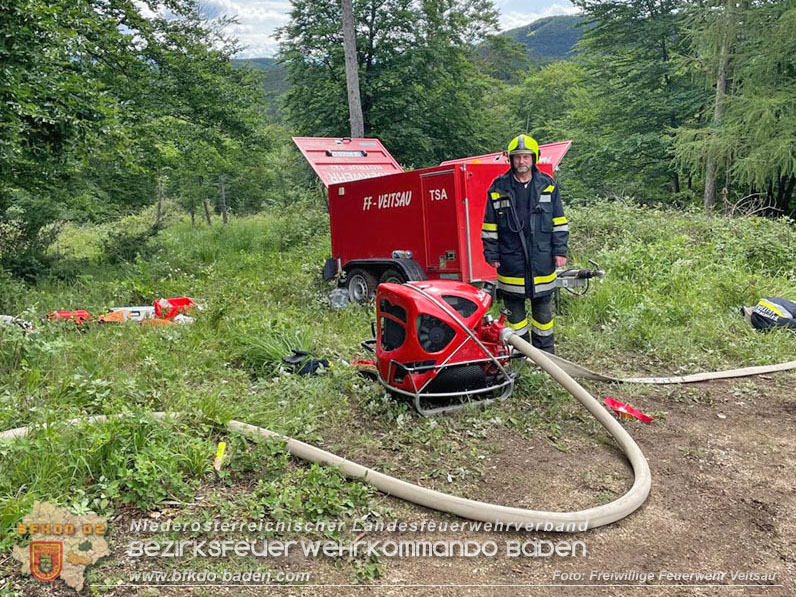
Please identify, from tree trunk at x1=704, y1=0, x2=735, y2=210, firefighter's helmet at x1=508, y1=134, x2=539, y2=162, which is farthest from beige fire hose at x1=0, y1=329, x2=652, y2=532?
tree trunk at x1=704, y1=0, x2=735, y2=210

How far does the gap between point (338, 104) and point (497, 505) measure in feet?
54.8

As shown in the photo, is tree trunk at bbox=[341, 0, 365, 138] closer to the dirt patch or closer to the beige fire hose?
the dirt patch

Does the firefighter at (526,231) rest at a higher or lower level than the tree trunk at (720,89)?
lower

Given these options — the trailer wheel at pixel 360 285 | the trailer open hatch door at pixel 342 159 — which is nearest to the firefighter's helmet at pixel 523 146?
the trailer wheel at pixel 360 285

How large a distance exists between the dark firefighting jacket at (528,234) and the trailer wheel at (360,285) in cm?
264

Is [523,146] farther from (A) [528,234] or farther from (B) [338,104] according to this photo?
(B) [338,104]

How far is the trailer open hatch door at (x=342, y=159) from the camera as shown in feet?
26.8

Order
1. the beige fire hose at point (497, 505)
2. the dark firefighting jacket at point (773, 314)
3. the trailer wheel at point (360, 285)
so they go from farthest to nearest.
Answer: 1. the trailer wheel at point (360, 285)
2. the dark firefighting jacket at point (773, 314)
3. the beige fire hose at point (497, 505)

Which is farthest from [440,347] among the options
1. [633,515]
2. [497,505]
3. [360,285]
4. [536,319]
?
[360,285]

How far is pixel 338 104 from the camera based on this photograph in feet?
58.5

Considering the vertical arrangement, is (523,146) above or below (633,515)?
above

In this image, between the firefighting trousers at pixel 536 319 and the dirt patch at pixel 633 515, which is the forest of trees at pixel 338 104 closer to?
the firefighting trousers at pixel 536 319

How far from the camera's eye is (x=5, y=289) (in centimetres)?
822

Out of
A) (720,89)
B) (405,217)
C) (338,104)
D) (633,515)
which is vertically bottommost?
(633,515)
